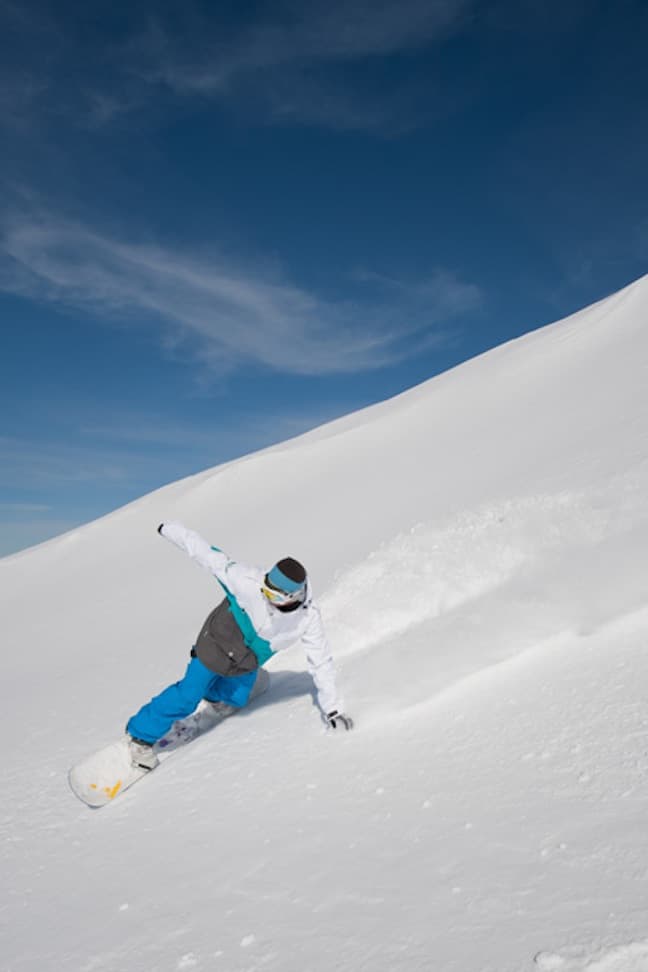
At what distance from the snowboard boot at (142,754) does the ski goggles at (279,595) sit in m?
1.08

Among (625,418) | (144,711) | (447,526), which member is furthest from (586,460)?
(144,711)

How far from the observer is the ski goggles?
3.35m

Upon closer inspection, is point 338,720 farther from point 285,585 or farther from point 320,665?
point 285,585

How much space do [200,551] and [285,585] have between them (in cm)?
65

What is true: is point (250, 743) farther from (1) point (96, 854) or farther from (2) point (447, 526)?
(2) point (447, 526)

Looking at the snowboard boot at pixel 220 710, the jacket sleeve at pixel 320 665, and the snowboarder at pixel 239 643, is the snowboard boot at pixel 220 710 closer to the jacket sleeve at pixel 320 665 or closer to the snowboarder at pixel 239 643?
the snowboarder at pixel 239 643

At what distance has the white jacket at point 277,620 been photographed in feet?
11.3

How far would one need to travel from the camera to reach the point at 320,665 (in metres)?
3.49

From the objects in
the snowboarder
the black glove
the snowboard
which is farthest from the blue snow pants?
the black glove

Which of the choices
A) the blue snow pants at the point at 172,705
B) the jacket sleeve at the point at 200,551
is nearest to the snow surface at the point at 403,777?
the blue snow pants at the point at 172,705

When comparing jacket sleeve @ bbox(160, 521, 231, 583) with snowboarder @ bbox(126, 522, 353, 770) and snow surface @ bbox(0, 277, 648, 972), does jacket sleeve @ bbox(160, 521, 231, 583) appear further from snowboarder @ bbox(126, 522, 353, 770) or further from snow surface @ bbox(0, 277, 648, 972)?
snow surface @ bbox(0, 277, 648, 972)

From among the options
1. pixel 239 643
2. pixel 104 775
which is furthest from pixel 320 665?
pixel 104 775

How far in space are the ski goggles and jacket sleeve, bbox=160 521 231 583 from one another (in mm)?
339

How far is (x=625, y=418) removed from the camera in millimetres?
7617
